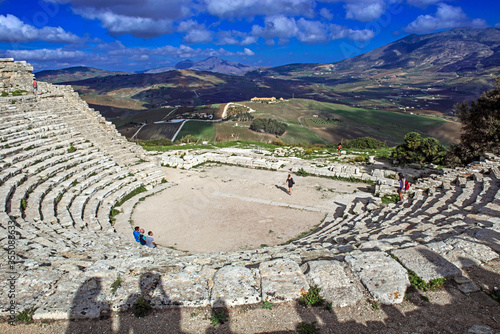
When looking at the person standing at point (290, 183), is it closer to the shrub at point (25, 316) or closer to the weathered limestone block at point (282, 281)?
the weathered limestone block at point (282, 281)

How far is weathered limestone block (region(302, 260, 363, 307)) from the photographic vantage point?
4.72m

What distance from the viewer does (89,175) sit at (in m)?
13.9

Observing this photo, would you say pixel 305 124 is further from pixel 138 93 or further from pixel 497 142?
pixel 138 93

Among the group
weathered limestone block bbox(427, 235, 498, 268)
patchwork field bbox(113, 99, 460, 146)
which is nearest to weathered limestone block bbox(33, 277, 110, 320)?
weathered limestone block bbox(427, 235, 498, 268)

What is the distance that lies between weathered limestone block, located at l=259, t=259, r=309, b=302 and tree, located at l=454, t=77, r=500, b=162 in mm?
17944

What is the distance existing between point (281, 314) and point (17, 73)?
2295 cm

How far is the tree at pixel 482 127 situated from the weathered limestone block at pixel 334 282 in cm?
1743

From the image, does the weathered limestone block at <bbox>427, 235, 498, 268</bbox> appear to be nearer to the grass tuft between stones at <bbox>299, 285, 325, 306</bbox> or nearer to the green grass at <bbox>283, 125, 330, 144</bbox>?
the grass tuft between stones at <bbox>299, 285, 325, 306</bbox>

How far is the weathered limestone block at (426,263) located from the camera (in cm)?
510

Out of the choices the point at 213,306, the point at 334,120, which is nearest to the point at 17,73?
the point at 213,306

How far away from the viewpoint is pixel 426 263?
17.8 ft

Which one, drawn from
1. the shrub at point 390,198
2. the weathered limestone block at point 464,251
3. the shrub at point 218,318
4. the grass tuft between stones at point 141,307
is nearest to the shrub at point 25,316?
the grass tuft between stones at point 141,307

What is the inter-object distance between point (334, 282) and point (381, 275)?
852 mm

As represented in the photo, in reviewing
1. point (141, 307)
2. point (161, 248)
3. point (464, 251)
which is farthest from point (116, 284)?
point (464, 251)
